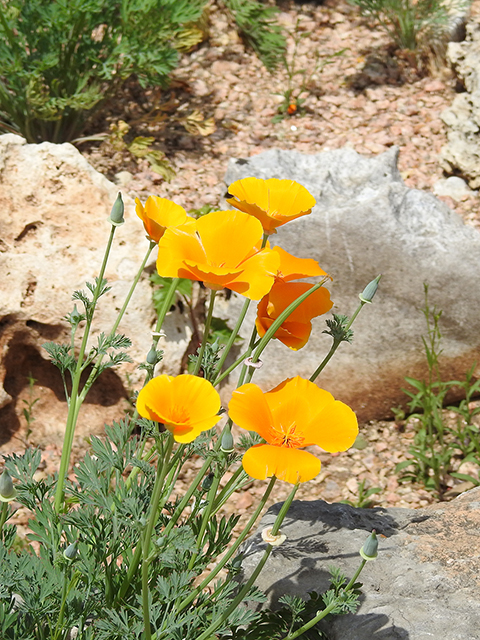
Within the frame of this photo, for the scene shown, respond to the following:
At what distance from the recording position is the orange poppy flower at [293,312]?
1533 mm

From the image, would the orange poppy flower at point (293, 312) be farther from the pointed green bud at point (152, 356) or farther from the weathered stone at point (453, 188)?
the weathered stone at point (453, 188)

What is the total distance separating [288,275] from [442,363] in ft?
6.13

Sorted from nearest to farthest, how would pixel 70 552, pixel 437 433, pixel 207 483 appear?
pixel 70 552 → pixel 207 483 → pixel 437 433

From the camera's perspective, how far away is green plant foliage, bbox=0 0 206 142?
3.74 metres

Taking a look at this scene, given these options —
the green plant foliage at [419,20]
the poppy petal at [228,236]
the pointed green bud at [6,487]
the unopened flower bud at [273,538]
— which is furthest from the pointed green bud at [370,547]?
the green plant foliage at [419,20]

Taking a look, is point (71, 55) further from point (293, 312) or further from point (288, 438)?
point (288, 438)

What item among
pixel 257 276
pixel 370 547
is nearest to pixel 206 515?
pixel 370 547

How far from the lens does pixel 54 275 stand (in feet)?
Result: 9.61

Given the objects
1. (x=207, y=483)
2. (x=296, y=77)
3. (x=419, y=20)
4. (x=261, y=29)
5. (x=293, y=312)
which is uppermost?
(x=419, y=20)

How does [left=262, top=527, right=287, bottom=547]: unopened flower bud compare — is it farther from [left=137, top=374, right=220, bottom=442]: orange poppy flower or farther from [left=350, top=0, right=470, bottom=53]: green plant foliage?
[left=350, top=0, right=470, bottom=53]: green plant foliage

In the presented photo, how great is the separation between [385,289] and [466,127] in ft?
5.09

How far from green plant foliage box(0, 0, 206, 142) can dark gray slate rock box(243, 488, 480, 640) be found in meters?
2.67

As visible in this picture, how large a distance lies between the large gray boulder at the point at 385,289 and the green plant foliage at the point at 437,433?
9cm

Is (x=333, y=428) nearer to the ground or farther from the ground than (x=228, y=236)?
nearer to the ground
